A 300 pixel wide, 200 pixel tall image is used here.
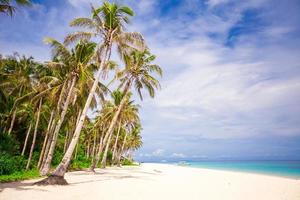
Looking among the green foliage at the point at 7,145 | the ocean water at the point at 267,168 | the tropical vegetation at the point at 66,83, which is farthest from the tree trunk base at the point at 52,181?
the ocean water at the point at 267,168

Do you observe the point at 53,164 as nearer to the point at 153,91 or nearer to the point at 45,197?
the point at 153,91

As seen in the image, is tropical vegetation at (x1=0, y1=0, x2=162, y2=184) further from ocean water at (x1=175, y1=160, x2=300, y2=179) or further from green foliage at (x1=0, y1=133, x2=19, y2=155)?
ocean water at (x1=175, y1=160, x2=300, y2=179)

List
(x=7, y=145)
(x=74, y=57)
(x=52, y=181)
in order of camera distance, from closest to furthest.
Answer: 1. (x=52, y=181)
2. (x=74, y=57)
3. (x=7, y=145)

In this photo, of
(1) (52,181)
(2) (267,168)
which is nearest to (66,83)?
(1) (52,181)

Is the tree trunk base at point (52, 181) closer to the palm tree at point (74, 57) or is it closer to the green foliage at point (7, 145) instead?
the palm tree at point (74, 57)

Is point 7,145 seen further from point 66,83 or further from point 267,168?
point 267,168

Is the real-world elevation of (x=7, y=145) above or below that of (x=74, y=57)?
below

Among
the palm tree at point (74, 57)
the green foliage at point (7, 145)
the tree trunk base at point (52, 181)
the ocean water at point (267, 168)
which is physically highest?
the palm tree at point (74, 57)

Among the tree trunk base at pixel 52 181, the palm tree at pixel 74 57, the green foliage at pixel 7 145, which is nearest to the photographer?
the tree trunk base at pixel 52 181

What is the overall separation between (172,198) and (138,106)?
28872mm

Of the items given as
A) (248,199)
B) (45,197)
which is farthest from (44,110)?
(248,199)

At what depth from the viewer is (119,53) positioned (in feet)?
46.9

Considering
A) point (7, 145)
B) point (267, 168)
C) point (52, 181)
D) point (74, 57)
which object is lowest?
point (52, 181)

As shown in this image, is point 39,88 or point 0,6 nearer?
point 0,6
